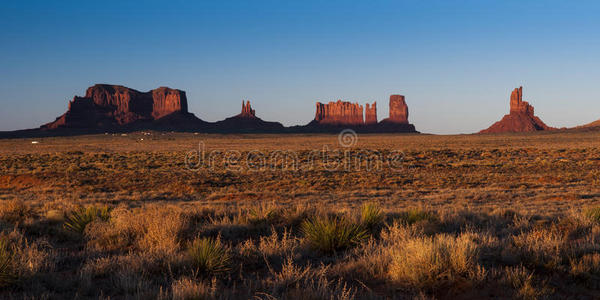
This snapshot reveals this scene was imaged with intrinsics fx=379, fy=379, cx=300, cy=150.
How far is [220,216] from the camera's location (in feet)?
28.1

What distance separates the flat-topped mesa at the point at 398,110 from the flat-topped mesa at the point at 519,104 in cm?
4770

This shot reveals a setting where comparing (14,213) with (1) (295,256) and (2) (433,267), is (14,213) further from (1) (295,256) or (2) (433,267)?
(2) (433,267)

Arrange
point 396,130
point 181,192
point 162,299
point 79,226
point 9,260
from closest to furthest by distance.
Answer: point 162,299 → point 9,260 → point 79,226 → point 181,192 → point 396,130

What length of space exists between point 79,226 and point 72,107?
199064mm

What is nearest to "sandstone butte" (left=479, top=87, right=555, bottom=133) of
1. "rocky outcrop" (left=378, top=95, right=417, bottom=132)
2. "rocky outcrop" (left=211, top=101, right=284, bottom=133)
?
"rocky outcrop" (left=378, top=95, right=417, bottom=132)

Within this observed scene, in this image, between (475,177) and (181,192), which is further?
(475,177)

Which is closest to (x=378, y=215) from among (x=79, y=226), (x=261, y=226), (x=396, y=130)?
(x=261, y=226)

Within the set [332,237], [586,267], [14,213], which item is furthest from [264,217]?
[14,213]

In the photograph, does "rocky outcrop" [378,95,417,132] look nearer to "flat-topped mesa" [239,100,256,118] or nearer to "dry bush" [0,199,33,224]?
"flat-topped mesa" [239,100,256,118]

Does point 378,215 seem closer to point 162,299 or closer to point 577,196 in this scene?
point 162,299

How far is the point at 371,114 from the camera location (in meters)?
196

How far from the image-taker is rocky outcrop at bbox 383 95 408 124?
191750 millimetres

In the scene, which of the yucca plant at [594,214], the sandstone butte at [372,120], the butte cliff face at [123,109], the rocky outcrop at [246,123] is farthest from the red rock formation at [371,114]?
the yucca plant at [594,214]

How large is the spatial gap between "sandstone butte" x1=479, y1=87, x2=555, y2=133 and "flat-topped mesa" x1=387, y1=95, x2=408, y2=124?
1575 inches
